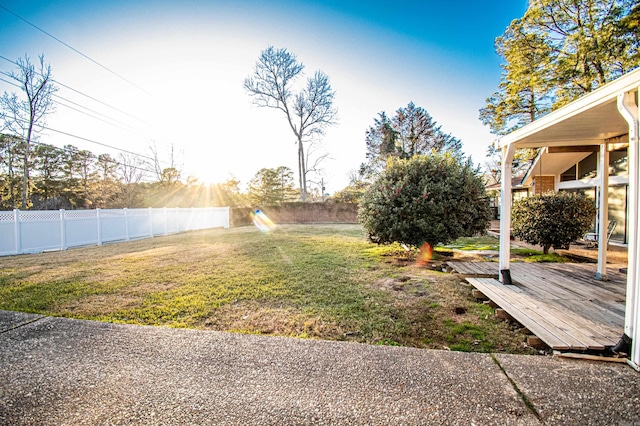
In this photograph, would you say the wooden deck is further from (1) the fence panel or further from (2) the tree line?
(2) the tree line

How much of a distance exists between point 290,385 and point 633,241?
2.77 m

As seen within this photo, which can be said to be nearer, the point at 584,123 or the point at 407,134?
the point at 584,123

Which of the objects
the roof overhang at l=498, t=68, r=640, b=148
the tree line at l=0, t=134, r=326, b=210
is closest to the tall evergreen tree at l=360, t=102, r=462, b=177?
the tree line at l=0, t=134, r=326, b=210

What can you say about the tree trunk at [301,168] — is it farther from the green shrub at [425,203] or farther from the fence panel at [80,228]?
the green shrub at [425,203]

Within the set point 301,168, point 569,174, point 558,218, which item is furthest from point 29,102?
point 569,174

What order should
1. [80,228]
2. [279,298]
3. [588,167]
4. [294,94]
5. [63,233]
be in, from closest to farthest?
[279,298] < [63,233] < [80,228] < [588,167] < [294,94]

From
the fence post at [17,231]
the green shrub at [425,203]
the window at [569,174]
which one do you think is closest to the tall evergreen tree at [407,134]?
the window at [569,174]

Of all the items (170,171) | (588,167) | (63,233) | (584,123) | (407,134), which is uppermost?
(407,134)

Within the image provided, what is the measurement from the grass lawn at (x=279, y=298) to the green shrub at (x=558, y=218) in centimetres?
290

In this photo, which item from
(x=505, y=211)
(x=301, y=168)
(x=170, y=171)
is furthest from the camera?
(x=170, y=171)

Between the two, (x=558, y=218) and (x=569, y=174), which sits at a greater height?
(x=569, y=174)

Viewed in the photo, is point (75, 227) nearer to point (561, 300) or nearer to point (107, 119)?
point (107, 119)

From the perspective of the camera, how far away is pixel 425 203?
17.1 ft

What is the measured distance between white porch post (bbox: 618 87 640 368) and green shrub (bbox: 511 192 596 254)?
4284mm
